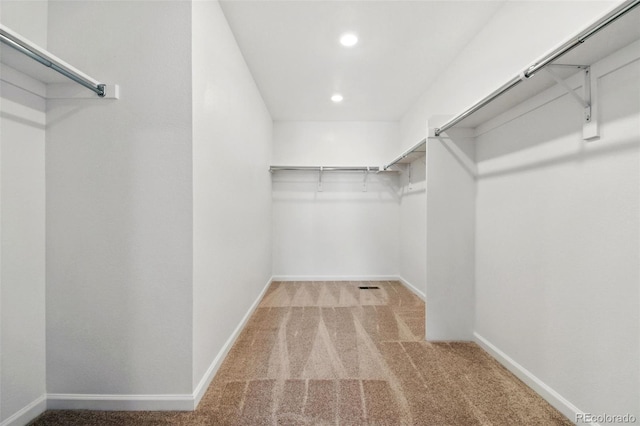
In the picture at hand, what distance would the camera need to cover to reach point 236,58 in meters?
2.59

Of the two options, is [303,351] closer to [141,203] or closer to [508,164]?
[141,203]

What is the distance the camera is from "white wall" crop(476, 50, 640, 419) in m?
1.28

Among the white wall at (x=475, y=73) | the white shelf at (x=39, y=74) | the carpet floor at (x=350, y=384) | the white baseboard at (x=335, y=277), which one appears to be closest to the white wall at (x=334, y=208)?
the white baseboard at (x=335, y=277)

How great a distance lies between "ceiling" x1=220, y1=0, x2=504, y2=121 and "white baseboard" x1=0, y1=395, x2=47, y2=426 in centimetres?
272

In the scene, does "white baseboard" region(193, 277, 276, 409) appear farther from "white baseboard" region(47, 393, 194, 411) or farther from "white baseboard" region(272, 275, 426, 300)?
"white baseboard" region(272, 275, 426, 300)

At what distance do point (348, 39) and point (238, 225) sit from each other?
74.9 inches

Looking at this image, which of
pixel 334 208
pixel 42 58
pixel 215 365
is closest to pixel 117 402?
pixel 215 365

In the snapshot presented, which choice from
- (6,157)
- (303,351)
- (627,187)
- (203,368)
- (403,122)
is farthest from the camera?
(403,122)

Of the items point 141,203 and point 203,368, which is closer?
point 141,203

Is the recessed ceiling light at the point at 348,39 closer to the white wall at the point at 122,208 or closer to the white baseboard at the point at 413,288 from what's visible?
the white wall at the point at 122,208

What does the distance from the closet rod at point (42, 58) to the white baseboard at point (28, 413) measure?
1.70 metres

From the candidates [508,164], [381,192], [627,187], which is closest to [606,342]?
[627,187]

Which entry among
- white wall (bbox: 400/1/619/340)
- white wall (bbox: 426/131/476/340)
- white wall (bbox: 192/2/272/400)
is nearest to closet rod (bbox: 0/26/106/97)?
white wall (bbox: 192/2/272/400)

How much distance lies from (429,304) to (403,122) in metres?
3.04
